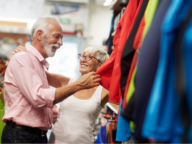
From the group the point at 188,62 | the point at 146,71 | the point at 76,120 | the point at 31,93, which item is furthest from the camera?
the point at 76,120

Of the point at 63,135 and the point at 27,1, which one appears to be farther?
the point at 27,1

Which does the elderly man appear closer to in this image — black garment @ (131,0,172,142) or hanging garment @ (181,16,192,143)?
black garment @ (131,0,172,142)

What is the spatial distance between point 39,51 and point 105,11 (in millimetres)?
4269

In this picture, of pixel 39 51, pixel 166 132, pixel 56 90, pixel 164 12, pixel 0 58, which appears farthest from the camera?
pixel 0 58

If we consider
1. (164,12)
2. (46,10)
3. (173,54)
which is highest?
(46,10)

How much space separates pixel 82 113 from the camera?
1.79m

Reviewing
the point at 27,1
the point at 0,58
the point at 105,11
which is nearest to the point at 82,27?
the point at 105,11

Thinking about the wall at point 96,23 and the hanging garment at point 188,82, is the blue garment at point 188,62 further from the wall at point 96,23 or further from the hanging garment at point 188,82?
the wall at point 96,23

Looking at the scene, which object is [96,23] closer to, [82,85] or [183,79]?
[82,85]

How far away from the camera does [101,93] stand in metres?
1.86

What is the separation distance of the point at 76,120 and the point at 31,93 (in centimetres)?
62

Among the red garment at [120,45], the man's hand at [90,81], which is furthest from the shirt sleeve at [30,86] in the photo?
the red garment at [120,45]

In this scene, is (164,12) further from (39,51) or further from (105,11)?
(105,11)

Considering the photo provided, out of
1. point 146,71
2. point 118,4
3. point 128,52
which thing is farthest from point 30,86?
point 118,4
